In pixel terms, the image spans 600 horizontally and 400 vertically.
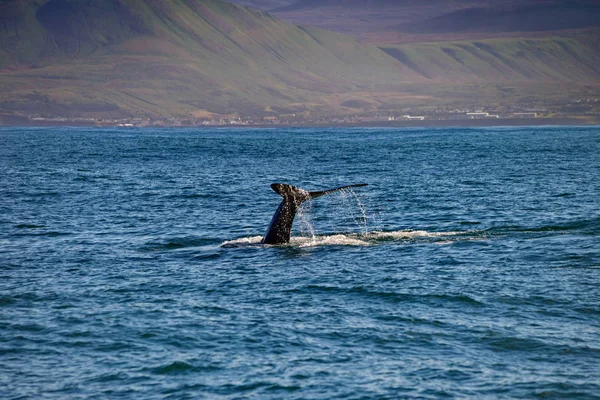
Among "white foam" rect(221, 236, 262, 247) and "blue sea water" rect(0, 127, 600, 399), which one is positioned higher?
"white foam" rect(221, 236, 262, 247)

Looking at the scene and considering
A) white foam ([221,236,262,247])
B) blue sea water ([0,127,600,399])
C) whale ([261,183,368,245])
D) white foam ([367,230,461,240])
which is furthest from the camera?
white foam ([367,230,461,240])

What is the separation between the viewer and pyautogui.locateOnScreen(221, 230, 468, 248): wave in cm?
2802

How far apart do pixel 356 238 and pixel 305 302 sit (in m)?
9.51

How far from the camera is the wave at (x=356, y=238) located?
91.9 feet

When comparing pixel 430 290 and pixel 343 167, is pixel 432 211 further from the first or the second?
pixel 343 167

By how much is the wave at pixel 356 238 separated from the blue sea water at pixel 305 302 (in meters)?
0.11

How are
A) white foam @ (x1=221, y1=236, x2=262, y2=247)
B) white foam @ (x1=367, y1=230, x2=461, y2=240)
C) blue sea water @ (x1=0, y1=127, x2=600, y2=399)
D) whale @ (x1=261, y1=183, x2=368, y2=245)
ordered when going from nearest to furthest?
blue sea water @ (x1=0, y1=127, x2=600, y2=399) → whale @ (x1=261, y1=183, x2=368, y2=245) → white foam @ (x1=221, y1=236, x2=262, y2=247) → white foam @ (x1=367, y1=230, x2=461, y2=240)

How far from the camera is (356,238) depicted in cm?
2916

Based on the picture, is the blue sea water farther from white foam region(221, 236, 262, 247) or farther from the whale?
the whale

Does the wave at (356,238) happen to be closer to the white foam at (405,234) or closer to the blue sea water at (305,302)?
the white foam at (405,234)

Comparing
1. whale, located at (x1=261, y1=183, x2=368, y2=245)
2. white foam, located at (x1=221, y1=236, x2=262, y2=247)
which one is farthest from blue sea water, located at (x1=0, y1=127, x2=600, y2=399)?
whale, located at (x1=261, y1=183, x2=368, y2=245)

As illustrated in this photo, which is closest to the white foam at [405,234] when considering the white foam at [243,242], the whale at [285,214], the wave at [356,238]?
the wave at [356,238]

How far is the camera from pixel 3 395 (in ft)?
47.9

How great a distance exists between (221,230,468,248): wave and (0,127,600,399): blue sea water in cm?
11
